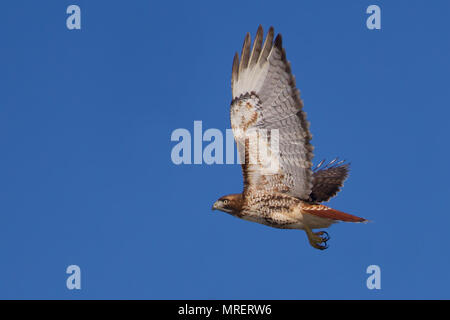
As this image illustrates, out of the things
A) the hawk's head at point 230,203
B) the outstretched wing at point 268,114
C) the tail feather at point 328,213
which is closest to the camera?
the outstretched wing at point 268,114

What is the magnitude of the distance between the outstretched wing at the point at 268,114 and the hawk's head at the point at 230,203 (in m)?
0.48

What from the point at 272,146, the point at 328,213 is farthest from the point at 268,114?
the point at 328,213

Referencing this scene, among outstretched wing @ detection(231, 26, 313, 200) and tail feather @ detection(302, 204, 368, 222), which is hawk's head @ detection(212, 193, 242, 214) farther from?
tail feather @ detection(302, 204, 368, 222)

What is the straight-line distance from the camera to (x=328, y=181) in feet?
41.3

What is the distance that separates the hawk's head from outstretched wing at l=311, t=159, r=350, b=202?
1653mm

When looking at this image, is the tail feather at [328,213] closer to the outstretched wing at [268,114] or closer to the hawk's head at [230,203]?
the outstretched wing at [268,114]

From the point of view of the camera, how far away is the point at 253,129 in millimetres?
10523

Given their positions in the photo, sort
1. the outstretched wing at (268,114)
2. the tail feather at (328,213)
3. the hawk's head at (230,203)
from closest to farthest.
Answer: the outstretched wing at (268,114) < the tail feather at (328,213) < the hawk's head at (230,203)

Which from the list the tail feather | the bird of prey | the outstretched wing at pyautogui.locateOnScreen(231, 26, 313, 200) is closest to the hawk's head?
the bird of prey

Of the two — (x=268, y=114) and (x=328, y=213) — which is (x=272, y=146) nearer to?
(x=268, y=114)

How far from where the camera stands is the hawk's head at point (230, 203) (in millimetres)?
11039

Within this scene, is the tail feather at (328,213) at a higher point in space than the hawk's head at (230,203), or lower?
lower

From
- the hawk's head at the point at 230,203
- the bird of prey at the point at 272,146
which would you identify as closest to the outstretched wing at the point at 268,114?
the bird of prey at the point at 272,146
